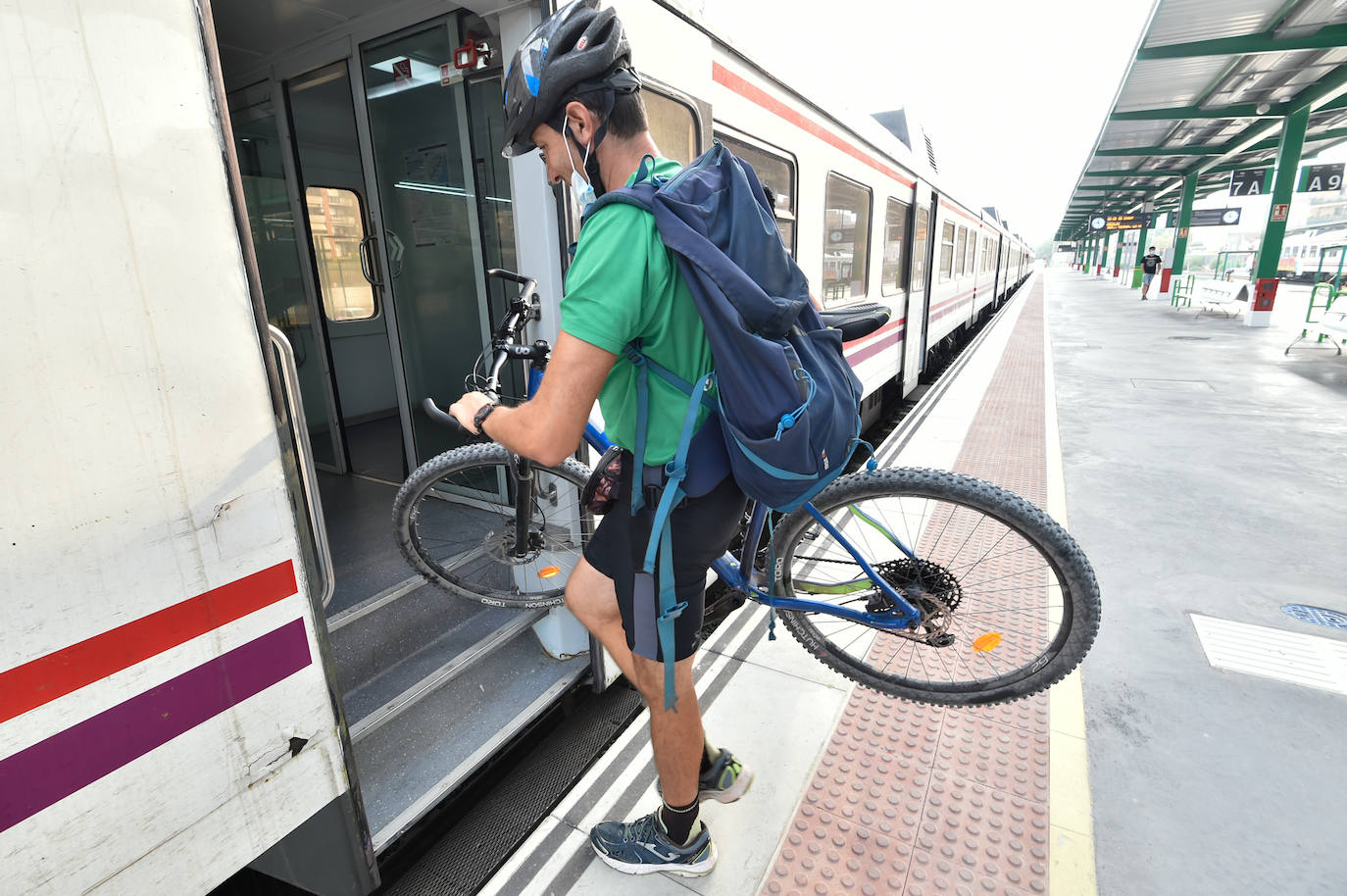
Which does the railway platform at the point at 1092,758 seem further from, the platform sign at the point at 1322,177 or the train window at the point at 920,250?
the platform sign at the point at 1322,177

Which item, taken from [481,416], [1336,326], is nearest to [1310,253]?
[1336,326]

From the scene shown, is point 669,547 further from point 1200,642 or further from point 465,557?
point 1200,642

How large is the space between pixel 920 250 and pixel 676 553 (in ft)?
22.3

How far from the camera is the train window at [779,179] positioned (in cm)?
335

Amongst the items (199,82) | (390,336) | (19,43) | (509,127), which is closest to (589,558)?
(509,127)

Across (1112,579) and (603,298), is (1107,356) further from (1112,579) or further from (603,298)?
(603,298)

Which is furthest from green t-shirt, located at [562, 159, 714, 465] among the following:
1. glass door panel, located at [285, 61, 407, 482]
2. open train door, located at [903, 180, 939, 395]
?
open train door, located at [903, 180, 939, 395]

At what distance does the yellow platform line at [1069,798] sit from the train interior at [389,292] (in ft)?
5.21

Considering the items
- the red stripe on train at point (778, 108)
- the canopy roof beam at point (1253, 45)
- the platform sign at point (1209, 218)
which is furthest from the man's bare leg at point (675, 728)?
the platform sign at point (1209, 218)

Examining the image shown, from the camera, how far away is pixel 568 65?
1287 mm

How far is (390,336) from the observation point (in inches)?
148

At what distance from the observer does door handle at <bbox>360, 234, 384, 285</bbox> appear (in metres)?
3.68

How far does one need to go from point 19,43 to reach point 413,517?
5.52 feet

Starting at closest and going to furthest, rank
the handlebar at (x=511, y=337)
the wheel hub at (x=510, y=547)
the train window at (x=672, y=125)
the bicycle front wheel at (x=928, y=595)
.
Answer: the handlebar at (x=511, y=337) < the bicycle front wheel at (x=928, y=595) < the train window at (x=672, y=125) < the wheel hub at (x=510, y=547)
